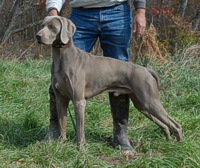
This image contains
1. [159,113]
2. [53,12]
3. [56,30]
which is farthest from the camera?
[159,113]

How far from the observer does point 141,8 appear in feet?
16.1

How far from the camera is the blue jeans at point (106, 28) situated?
4797mm

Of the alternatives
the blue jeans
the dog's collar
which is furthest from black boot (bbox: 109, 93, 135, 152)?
the dog's collar

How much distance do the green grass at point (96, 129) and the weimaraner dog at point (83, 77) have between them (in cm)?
33

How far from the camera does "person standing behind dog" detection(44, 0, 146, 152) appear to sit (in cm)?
478

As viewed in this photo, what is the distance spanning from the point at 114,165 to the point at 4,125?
1.72 m

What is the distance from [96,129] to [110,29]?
53.0 inches

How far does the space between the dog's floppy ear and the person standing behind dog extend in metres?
0.29

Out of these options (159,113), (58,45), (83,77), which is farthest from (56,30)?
(159,113)

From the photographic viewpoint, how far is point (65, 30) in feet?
14.6

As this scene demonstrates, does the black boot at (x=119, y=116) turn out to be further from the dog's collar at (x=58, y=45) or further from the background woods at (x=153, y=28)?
the background woods at (x=153, y=28)

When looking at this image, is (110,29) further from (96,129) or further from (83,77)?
(96,129)

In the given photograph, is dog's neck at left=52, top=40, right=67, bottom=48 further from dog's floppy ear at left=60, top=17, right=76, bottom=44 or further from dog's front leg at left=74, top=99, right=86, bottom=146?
dog's front leg at left=74, top=99, right=86, bottom=146

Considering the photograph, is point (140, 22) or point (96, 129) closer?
point (140, 22)
